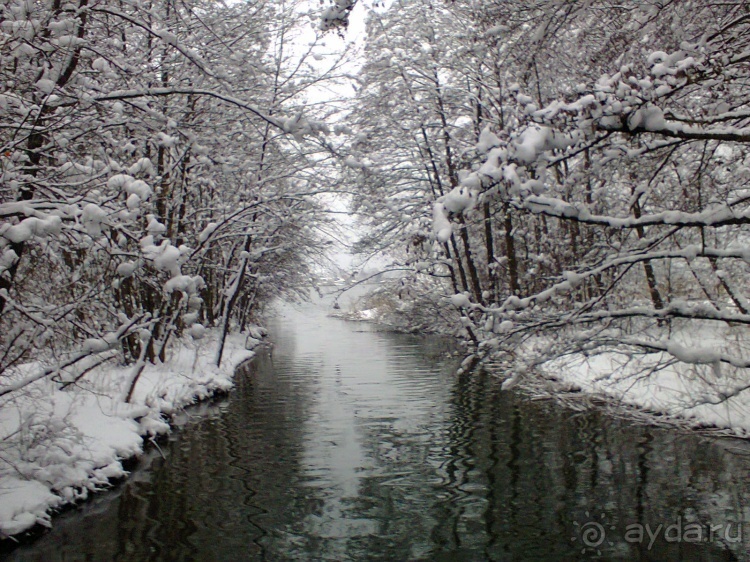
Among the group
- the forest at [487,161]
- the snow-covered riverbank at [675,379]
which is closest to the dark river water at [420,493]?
the snow-covered riverbank at [675,379]

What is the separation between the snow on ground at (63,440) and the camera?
269 inches

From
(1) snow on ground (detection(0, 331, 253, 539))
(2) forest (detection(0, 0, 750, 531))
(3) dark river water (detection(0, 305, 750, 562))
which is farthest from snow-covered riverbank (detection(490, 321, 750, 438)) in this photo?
(1) snow on ground (detection(0, 331, 253, 539))

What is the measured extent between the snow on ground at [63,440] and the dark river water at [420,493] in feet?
1.01

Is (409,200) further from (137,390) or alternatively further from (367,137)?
(367,137)

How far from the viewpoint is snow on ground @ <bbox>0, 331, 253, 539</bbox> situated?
6.84 meters

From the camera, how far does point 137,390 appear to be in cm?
1245

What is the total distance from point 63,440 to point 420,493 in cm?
464

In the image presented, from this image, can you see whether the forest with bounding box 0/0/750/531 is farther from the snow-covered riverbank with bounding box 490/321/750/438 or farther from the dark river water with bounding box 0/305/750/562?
the dark river water with bounding box 0/305/750/562

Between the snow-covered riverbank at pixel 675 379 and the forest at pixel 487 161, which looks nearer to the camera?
the forest at pixel 487 161

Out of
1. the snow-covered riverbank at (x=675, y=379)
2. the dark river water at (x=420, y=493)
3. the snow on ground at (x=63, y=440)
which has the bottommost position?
the dark river water at (x=420, y=493)

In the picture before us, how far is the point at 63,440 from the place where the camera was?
7.89 metres

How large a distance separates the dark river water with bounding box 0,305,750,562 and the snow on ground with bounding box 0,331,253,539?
308 millimetres

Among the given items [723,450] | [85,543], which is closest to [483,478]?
[723,450]

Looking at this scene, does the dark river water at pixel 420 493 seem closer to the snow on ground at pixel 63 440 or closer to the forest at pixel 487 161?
the snow on ground at pixel 63 440
